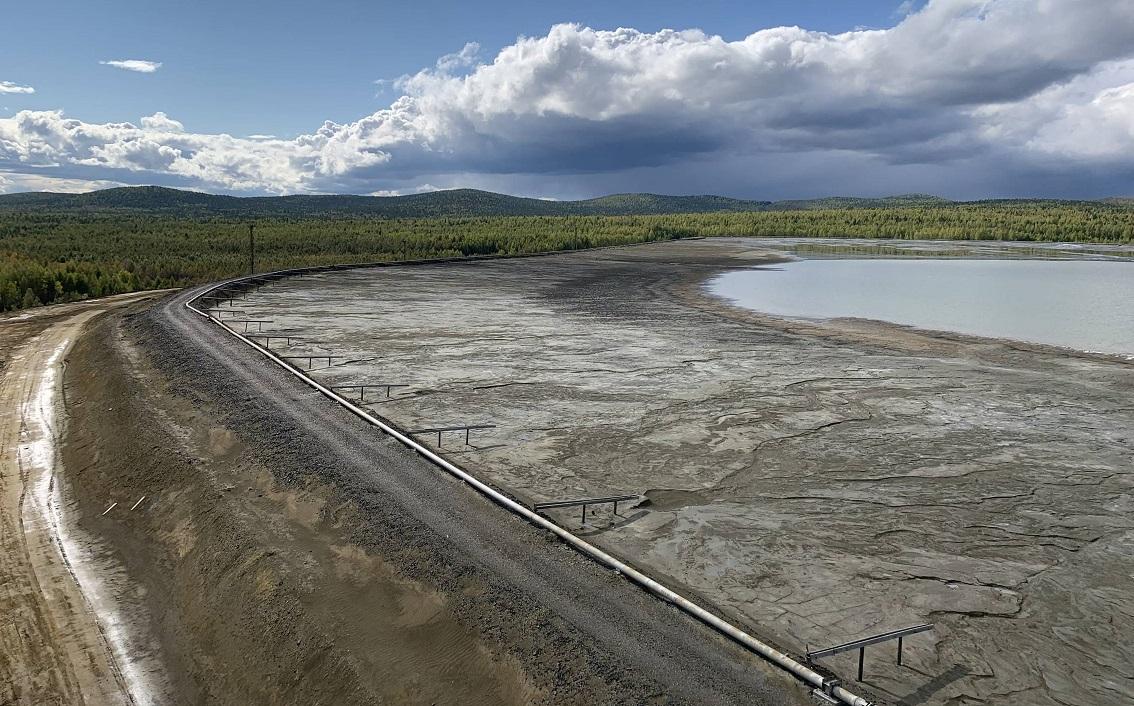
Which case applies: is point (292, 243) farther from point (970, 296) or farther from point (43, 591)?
point (43, 591)

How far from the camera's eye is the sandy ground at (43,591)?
6402 mm

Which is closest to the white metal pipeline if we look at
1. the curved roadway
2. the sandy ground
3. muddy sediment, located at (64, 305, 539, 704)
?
the curved roadway

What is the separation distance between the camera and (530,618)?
6348mm

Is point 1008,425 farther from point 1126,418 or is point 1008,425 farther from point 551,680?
point 551,680

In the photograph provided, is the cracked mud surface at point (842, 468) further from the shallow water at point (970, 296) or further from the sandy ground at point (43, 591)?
the sandy ground at point (43, 591)

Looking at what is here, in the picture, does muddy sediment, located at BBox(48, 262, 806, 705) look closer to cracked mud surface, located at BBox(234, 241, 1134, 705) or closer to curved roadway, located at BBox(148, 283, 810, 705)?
curved roadway, located at BBox(148, 283, 810, 705)

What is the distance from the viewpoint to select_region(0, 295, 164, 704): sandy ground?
640 cm

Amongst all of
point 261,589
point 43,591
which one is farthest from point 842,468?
point 43,591

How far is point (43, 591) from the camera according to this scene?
7.93 metres

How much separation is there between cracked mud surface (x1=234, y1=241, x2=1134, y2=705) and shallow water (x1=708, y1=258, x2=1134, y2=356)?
130 inches

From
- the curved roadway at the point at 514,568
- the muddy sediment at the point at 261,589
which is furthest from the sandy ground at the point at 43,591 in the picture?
the curved roadway at the point at 514,568

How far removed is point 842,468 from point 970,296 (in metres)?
23.7

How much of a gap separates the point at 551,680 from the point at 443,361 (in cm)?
1162

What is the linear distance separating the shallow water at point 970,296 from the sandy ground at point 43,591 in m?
20.4
